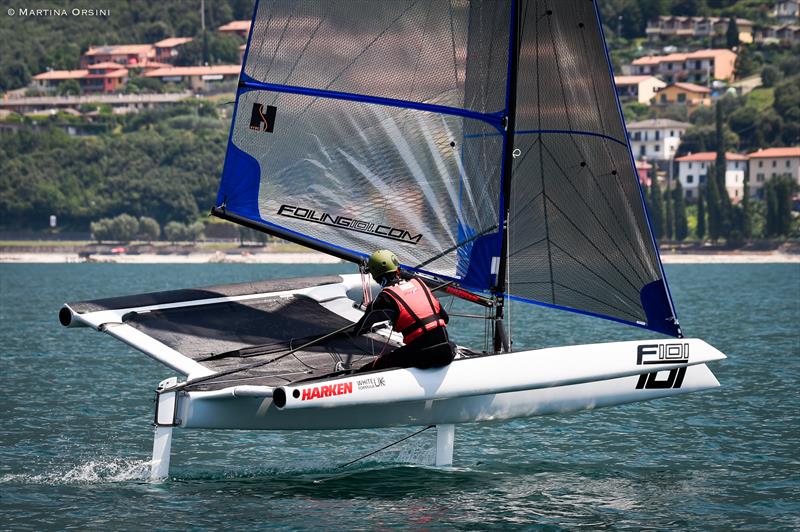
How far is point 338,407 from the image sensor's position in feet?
37.5

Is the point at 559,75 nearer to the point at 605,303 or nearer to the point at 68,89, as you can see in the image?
the point at 605,303

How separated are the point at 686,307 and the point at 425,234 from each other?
3414 cm

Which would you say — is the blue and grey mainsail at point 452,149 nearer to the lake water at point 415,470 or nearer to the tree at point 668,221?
the lake water at point 415,470

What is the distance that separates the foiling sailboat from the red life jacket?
1325mm

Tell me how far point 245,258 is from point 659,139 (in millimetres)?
51798

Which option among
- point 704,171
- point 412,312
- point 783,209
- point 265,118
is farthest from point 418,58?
point 704,171

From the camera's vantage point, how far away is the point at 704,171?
13512cm

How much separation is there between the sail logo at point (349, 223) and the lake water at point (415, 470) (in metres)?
2.30

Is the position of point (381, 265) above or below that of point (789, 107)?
below

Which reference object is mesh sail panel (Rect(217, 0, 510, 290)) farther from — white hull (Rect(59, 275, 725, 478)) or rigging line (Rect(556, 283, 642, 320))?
white hull (Rect(59, 275, 725, 478))

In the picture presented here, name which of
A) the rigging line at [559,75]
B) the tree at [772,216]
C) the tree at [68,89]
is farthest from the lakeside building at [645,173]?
the rigging line at [559,75]

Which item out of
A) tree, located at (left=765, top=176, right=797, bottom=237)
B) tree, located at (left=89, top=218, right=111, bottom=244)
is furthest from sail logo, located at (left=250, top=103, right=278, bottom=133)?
tree, located at (left=89, top=218, right=111, bottom=244)

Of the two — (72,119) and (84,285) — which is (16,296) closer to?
(84,285)

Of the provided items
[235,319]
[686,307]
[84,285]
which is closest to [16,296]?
[84,285]
